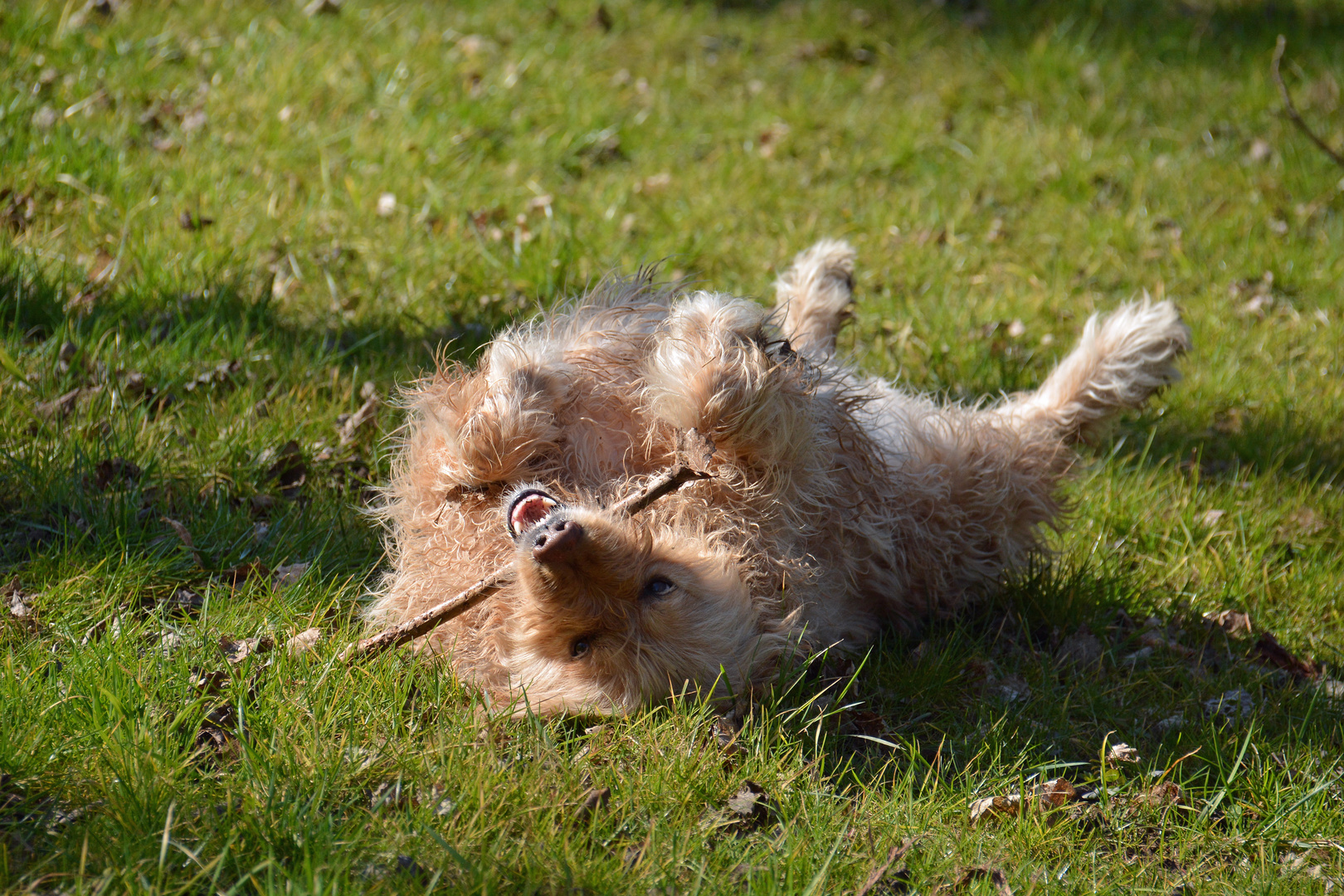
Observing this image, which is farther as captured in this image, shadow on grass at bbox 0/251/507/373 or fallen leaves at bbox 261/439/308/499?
shadow on grass at bbox 0/251/507/373

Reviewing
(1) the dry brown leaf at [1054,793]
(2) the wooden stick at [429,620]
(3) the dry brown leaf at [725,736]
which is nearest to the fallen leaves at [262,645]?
(2) the wooden stick at [429,620]

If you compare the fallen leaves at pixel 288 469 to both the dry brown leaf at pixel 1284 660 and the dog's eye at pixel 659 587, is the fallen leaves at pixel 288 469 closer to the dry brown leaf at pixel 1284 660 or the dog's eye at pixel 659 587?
the dog's eye at pixel 659 587

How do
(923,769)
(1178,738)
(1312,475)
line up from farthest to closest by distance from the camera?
Result: (1312,475) → (1178,738) → (923,769)

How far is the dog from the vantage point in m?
2.82

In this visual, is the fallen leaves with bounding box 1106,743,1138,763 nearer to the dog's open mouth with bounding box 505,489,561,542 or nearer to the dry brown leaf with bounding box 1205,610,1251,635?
the dry brown leaf with bounding box 1205,610,1251,635

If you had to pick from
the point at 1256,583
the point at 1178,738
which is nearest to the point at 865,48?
the point at 1256,583

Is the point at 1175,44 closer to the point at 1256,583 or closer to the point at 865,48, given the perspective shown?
the point at 865,48

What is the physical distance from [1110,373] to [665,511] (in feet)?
6.78

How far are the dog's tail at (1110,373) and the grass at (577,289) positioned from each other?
0.32m

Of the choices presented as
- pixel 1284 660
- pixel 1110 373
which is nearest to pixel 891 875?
pixel 1284 660

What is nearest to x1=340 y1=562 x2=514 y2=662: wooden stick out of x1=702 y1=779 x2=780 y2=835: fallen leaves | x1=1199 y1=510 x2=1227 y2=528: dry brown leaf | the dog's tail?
x1=702 y1=779 x2=780 y2=835: fallen leaves

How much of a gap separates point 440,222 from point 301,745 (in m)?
3.25

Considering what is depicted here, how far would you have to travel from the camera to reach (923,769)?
2.95 metres

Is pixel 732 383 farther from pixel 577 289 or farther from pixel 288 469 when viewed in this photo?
pixel 577 289
